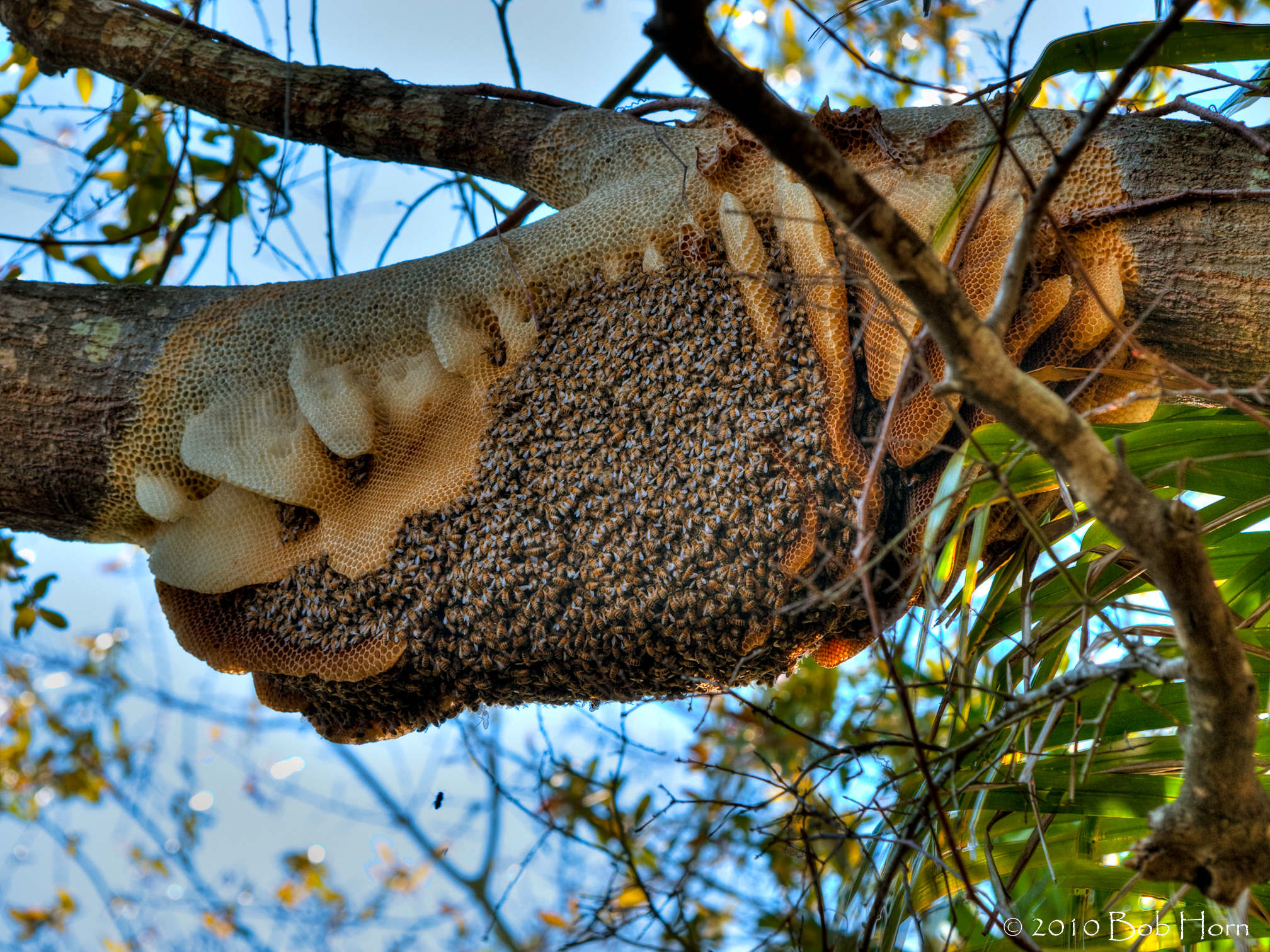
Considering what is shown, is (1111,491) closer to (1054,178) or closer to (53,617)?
(1054,178)

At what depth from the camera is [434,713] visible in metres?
1.67

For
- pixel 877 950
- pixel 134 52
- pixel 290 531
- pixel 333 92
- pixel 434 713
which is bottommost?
pixel 877 950

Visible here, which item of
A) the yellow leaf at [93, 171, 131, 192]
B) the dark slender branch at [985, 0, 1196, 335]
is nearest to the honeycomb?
the dark slender branch at [985, 0, 1196, 335]

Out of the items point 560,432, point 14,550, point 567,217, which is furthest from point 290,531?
point 14,550

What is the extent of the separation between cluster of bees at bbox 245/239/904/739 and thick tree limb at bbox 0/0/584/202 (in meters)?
0.46

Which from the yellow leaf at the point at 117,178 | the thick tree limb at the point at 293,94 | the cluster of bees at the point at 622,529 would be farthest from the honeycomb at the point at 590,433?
the yellow leaf at the point at 117,178

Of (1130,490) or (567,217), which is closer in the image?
Result: (1130,490)

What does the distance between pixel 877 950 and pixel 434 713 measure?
29.0 inches

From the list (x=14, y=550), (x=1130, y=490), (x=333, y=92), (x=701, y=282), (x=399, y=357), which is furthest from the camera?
(x=14, y=550)

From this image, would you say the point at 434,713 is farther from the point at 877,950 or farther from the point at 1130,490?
the point at 1130,490

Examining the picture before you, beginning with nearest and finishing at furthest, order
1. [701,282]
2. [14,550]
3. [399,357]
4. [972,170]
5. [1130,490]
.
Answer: [1130,490]
[972,170]
[701,282]
[399,357]
[14,550]

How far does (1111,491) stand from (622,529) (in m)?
0.75

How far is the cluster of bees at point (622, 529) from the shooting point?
4.54ft

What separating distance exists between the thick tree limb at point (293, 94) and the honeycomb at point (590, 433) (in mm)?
268
